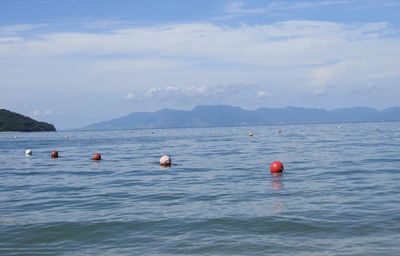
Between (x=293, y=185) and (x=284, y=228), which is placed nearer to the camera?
(x=284, y=228)

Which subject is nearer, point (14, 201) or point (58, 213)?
point (58, 213)

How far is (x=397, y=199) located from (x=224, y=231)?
25.6ft

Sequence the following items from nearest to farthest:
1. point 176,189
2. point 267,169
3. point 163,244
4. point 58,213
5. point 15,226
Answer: point 163,244
point 15,226
point 58,213
point 176,189
point 267,169

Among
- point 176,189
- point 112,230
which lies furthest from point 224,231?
point 176,189

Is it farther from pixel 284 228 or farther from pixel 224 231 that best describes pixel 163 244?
pixel 284 228

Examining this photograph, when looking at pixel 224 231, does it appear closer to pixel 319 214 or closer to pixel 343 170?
pixel 319 214

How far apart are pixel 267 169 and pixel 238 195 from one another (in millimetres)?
11472

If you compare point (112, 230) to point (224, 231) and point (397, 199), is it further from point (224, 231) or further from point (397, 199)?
point (397, 199)

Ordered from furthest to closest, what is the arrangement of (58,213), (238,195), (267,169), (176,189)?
(267,169) → (176,189) → (238,195) → (58,213)

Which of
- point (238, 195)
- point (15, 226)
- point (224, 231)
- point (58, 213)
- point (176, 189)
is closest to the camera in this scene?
point (224, 231)

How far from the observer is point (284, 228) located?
15516 mm

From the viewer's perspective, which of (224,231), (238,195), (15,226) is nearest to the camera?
(224,231)

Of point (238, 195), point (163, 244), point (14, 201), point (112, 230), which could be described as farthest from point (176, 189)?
point (163, 244)

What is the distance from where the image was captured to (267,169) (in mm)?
33281
